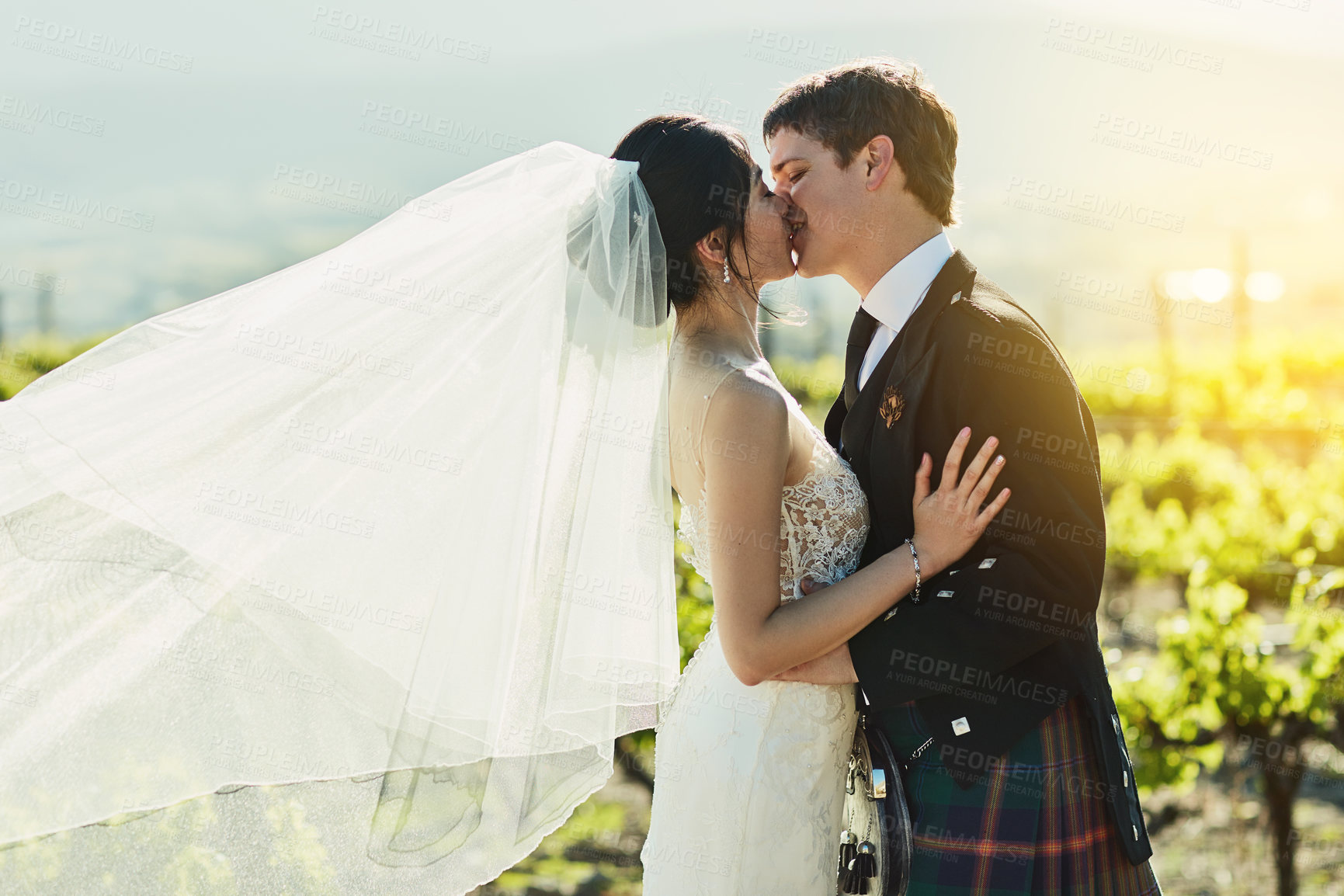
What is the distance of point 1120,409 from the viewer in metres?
14.8

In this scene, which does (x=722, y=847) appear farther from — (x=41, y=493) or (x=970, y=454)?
(x=41, y=493)

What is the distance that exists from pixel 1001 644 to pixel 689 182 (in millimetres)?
1072


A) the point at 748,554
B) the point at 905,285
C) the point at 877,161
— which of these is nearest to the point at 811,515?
the point at 748,554

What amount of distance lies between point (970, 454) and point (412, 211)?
1.20 meters

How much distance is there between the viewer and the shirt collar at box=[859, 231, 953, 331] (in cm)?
223

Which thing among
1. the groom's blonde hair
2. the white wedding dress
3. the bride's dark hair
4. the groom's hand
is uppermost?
the groom's blonde hair

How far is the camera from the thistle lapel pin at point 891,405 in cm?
201

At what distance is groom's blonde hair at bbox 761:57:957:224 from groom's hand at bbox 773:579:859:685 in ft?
3.39

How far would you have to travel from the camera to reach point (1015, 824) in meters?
1.90

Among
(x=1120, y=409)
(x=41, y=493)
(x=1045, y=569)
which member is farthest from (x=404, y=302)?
(x=1120, y=409)
